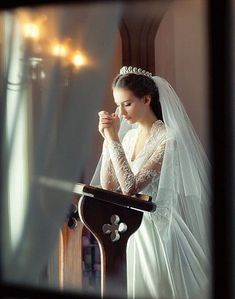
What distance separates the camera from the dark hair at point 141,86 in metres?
2.29

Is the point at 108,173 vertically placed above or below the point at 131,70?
below

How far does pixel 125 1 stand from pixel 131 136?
17.4 inches

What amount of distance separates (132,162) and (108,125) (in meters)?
0.14

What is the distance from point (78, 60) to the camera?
2027 mm

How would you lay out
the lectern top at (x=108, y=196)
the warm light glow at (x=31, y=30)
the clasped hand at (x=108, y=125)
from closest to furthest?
the lectern top at (x=108, y=196)
the warm light glow at (x=31, y=30)
the clasped hand at (x=108, y=125)

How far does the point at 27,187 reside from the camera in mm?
2141

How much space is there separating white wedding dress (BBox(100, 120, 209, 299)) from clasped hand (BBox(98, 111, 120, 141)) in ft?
0.08

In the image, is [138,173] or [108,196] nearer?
[108,196]

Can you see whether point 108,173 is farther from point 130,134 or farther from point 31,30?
point 31,30

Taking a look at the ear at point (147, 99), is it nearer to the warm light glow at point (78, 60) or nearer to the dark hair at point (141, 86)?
the dark hair at point (141, 86)

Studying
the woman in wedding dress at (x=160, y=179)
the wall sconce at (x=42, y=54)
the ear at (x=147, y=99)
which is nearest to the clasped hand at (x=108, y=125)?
the woman in wedding dress at (x=160, y=179)

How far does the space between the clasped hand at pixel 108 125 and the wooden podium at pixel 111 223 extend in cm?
27

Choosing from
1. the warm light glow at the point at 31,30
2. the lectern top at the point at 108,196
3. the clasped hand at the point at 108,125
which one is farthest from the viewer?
the clasped hand at the point at 108,125

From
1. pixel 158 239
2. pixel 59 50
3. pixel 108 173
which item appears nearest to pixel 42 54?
pixel 59 50
